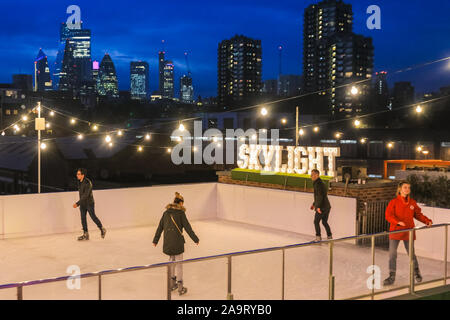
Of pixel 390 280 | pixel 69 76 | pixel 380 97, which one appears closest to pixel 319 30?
pixel 380 97

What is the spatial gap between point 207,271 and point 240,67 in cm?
17875

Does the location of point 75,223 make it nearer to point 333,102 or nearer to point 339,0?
point 333,102

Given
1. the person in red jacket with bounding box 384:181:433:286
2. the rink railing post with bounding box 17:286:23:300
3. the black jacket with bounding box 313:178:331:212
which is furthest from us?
the black jacket with bounding box 313:178:331:212

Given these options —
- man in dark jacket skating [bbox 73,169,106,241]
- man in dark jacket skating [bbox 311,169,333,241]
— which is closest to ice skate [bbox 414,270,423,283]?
man in dark jacket skating [bbox 311,169,333,241]

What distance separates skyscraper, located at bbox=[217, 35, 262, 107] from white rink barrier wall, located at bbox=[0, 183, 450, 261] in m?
161

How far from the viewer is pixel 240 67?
596ft

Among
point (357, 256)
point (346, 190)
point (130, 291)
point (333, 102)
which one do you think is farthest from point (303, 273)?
point (333, 102)

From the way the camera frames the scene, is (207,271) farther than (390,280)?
No

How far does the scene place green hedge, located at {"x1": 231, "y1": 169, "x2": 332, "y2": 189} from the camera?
15453mm

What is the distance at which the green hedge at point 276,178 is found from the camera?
1545cm

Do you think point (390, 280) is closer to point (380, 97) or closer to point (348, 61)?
point (380, 97)

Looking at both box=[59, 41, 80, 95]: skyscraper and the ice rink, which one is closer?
the ice rink

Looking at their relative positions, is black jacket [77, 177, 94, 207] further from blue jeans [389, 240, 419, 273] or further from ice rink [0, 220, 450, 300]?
blue jeans [389, 240, 419, 273]

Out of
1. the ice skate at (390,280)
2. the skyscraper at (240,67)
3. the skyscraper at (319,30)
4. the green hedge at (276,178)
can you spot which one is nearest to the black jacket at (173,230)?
the ice skate at (390,280)
